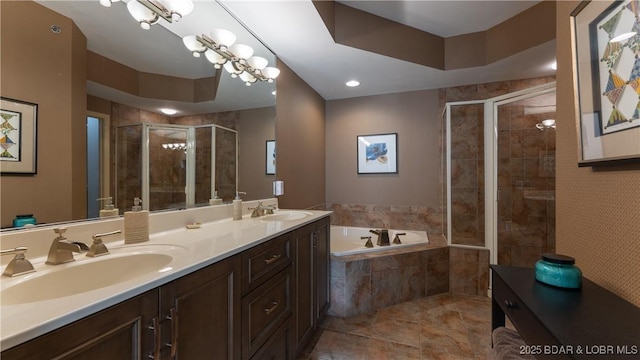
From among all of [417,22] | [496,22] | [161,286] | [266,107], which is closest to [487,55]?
[496,22]

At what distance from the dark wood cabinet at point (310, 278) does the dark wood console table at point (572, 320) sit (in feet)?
3.49

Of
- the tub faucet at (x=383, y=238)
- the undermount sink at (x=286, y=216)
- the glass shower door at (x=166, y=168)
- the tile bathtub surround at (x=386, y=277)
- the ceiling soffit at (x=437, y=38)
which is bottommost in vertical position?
the tile bathtub surround at (x=386, y=277)

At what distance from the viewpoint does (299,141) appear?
2852mm

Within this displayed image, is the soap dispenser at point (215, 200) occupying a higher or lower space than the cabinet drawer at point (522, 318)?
higher

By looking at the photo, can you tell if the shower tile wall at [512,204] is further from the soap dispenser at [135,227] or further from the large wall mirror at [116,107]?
the soap dispenser at [135,227]

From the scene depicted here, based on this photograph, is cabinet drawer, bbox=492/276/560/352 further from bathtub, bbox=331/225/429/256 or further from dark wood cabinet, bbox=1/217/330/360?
bathtub, bbox=331/225/429/256

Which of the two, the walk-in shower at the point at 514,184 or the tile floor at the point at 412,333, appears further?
the walk-in shower at the point at 514,184

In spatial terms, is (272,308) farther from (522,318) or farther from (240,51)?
(240,51)

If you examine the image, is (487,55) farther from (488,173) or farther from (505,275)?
(505,275)

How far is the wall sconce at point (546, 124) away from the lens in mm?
2645

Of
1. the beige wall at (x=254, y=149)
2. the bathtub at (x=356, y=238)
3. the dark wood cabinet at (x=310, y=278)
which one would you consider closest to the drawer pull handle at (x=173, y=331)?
the dark wood cabinet at (x=310, y=278)

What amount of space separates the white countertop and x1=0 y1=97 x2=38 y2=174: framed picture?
0.32m

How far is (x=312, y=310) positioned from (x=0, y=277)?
1.55m

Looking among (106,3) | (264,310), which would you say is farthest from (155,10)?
(264,310)
